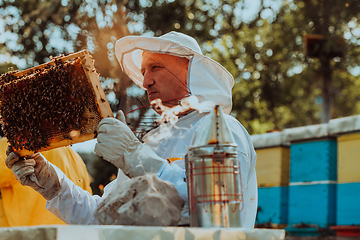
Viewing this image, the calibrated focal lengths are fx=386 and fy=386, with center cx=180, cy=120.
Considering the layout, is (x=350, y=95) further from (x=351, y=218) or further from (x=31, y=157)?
(x=31, y=157)

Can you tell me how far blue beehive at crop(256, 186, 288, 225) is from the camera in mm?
6316

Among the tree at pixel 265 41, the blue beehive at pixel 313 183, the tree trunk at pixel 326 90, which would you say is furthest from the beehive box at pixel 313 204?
the tree trunk at pixel 326 90

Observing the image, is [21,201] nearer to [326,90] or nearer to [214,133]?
[214,133]

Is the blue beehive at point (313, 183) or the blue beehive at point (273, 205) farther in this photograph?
the blue beehive at point (273, 205)

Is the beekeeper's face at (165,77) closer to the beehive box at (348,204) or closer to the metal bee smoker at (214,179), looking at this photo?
the metal bee smoker at (214,179)

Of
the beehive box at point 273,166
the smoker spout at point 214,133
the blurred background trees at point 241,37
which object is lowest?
the beehive box at point 273,166

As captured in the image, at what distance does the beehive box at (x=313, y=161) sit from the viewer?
559 centimetres

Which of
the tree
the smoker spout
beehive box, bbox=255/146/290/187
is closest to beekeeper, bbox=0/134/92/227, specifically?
the smoker spout

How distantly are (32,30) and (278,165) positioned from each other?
7185 millimetres

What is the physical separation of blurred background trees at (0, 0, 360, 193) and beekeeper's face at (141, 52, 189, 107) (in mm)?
1905

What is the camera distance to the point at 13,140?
248 cm

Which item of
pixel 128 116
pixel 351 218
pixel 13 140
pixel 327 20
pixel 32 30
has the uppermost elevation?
pixel 327 20

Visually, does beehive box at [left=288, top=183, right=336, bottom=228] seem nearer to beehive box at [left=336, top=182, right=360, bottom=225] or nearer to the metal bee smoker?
beehive box at [left=336, top=182, right=360, bottom=225]

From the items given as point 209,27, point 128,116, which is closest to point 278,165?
point 128,116
